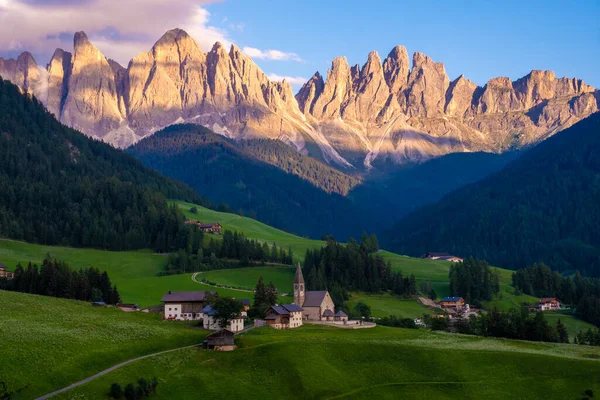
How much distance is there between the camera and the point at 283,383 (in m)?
93.9

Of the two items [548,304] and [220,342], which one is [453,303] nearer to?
[548,304]

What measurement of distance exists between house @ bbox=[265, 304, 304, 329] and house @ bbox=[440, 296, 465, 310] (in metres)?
64.8

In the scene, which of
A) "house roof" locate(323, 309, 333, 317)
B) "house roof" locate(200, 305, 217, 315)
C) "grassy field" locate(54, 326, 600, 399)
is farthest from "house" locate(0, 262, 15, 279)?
"grassy field" locate(54, 326, 600, 399)

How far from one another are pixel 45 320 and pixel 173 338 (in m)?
18.0

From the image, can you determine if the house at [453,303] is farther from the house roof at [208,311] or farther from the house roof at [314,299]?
the house roof at [208,311]

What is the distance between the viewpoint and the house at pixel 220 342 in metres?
103

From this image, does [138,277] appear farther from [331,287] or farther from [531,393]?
[531,393]

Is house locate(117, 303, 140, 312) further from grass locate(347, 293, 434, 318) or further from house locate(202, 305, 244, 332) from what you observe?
grass locate(347, 293, 434, 318)

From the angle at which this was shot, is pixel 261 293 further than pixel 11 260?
No

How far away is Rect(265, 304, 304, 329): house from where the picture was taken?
12962 cm

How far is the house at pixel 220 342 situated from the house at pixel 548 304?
11166 cm

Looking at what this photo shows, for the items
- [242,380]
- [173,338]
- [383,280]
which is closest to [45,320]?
[173,338]

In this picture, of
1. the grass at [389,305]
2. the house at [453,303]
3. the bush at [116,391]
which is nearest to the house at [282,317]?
the grass at [389,305]

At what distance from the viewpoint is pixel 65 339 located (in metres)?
98.2
